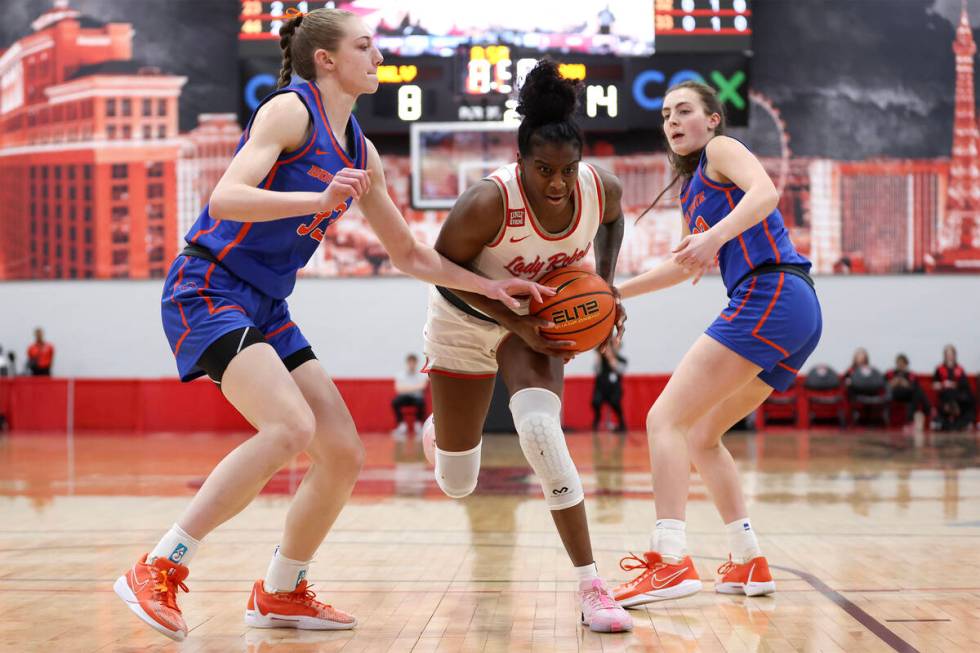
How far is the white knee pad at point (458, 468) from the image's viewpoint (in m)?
4.33

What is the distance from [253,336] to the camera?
3350 millimetres

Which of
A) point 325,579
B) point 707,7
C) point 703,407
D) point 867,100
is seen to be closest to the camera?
point 703,407

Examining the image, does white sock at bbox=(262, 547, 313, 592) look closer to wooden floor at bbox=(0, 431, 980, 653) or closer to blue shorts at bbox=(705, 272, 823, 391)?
wooden floor at bbox=(0, 431, 980, 653)

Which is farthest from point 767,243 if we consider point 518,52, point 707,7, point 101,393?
point 101,393

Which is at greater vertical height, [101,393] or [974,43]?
[974,43]

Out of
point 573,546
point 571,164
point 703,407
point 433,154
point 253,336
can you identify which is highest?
point 433,154

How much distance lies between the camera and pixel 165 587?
3232 millimetres

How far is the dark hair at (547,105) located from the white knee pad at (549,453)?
938 mm

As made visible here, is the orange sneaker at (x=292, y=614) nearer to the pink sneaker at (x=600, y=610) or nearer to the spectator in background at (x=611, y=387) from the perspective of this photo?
the pink sneaker at (x=600, y=610)

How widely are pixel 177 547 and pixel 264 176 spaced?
122cm

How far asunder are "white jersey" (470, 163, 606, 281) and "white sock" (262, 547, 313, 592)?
1284 mm

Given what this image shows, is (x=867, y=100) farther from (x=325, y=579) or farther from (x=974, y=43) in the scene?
(x=325, y=579)

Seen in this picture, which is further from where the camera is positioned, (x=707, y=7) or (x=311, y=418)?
(x=707, y=7)

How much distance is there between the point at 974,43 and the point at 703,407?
50.1ft
